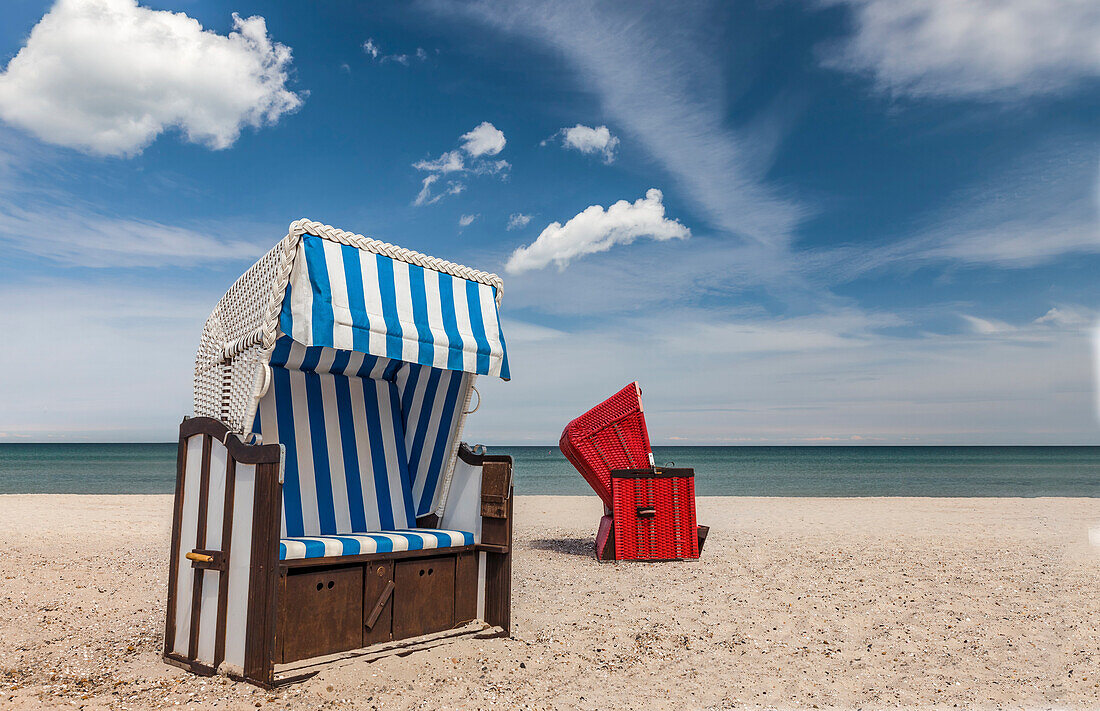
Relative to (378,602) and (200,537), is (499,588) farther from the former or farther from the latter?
(200,537)

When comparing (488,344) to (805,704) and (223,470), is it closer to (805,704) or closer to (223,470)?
(223,470)

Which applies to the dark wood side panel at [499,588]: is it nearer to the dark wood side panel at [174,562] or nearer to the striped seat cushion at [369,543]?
the striped seat cushion at [369,543]

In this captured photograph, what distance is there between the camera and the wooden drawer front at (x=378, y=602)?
404cm

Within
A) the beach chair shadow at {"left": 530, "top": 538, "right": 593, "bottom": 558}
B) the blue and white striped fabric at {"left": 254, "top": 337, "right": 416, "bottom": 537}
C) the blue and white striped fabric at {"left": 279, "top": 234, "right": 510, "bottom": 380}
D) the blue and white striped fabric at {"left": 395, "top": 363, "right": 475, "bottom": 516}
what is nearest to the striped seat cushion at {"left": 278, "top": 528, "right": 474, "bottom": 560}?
the blue and white striped fabric at {"left": 254, "top": 337, "right": 416, "bottom": 537}

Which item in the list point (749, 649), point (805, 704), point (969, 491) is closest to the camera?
point (805, 704)

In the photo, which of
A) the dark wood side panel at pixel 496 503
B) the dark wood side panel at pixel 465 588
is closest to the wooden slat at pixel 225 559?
the dark wood side panel at pixel 465 588

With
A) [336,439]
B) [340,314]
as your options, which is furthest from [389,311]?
[336,439]

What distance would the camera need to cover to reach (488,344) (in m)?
4.48

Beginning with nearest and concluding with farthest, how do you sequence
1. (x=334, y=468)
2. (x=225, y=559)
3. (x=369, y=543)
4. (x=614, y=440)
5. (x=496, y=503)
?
(x=225, y=559) < (x=369, y=543) < (x=496, y=503) < (x=334, y=468) < (x=614, y=440)

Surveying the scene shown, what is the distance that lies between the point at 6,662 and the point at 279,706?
2.18 meters

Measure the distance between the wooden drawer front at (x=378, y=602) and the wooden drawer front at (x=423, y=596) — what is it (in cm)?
4

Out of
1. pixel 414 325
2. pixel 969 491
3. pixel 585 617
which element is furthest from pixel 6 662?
pixel 969 491

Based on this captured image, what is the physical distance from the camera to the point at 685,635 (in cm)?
477

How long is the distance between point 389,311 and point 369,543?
4.31ft
